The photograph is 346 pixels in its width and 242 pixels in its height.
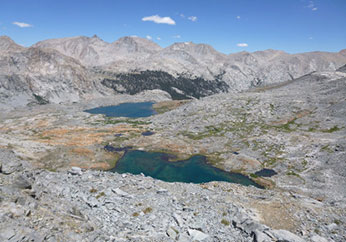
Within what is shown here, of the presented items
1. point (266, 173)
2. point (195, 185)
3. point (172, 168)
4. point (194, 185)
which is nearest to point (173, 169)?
point (172, 168)

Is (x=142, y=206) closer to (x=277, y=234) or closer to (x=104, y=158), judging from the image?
(x=277, y=234)

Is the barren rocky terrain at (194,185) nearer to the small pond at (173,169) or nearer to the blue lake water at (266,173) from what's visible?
the blue lake water at (266,173)

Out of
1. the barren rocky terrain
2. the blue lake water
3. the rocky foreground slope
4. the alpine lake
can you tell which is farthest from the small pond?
the blue lake water

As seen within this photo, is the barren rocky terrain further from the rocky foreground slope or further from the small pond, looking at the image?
the small pond

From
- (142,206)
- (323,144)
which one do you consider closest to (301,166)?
(323,144)

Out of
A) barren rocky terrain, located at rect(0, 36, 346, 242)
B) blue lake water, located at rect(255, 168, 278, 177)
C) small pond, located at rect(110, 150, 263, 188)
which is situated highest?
barren rocky terrain, located at rect(0, 36, 346, 242)

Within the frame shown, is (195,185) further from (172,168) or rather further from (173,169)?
(172,168)
